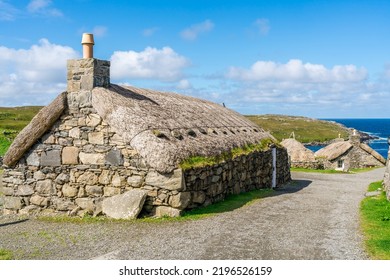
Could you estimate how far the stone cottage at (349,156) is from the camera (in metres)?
39.0

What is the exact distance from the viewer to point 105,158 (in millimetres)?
12266

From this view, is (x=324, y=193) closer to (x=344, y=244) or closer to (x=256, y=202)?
(x=256, y=202)

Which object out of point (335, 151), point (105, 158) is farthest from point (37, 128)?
point (335, 151)

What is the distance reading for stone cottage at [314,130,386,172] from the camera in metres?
39.0

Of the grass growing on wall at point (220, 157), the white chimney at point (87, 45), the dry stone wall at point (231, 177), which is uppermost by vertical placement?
the white chimney at point (87, 45)

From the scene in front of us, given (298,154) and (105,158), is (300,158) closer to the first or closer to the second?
(298,154)

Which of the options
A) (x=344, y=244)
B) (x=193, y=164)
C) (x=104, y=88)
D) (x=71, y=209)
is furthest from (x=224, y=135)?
(x=344, y=244)

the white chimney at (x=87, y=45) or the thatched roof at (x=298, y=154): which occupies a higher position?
the white chimney at (x=87, y=45)

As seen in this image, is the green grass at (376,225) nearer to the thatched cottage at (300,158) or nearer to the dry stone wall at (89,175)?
the dry stone wall at (89,175)

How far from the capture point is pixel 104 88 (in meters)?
13.1

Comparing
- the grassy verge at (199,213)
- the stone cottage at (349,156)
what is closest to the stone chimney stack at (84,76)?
the grassy verge at (199,213)

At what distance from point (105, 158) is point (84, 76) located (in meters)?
2.76

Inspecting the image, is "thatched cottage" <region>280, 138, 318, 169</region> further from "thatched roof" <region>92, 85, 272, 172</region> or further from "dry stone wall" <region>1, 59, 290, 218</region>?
"dry stone wall" <region>1, 59, 290, 218</region>

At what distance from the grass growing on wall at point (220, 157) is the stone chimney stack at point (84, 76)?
3.56 metres
